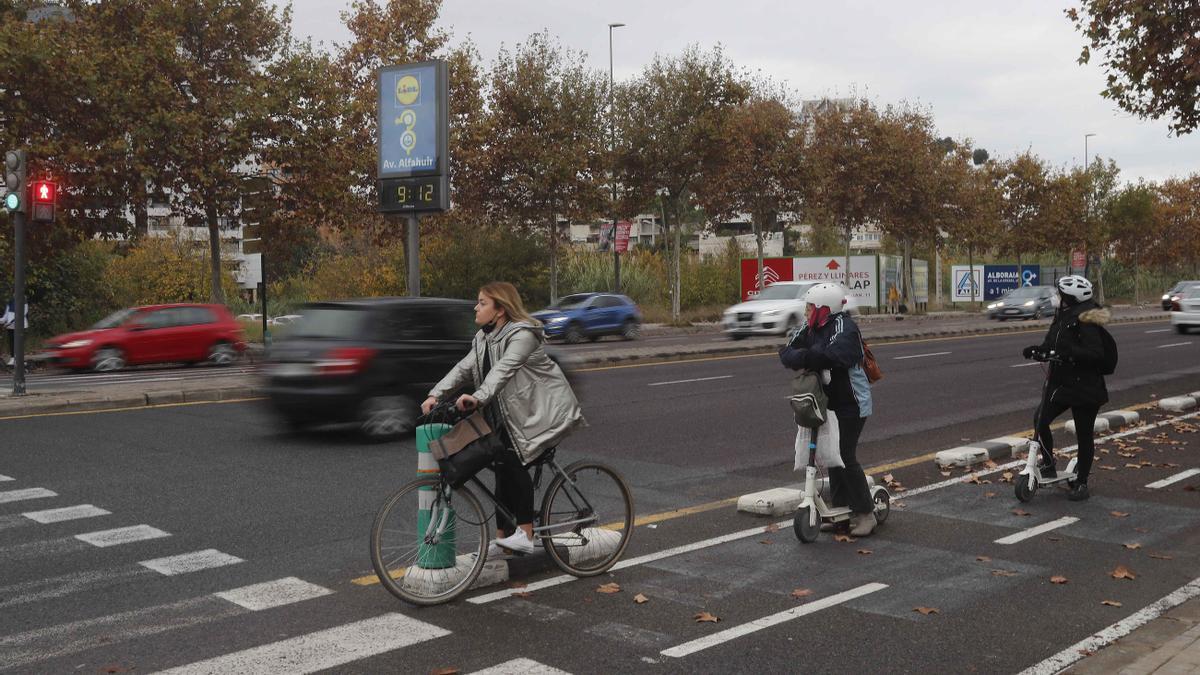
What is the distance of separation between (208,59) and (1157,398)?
94.8 feet

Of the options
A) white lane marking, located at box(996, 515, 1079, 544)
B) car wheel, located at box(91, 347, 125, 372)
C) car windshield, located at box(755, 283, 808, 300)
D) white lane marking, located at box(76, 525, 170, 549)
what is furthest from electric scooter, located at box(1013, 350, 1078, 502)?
car windshield, located at box(755, 283, 808, 300)

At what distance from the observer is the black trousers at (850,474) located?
721 centimetres

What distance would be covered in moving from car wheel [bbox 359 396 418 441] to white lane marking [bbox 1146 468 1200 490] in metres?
7.05

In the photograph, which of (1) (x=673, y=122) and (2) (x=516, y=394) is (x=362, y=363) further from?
(1) (x=673, y=122)

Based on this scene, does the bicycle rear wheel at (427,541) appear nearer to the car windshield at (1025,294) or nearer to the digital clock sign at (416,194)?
the digital clock sign at (416,194)

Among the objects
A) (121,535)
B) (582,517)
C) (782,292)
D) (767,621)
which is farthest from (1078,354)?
(782,292)

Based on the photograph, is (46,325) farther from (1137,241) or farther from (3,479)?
(1137,241)

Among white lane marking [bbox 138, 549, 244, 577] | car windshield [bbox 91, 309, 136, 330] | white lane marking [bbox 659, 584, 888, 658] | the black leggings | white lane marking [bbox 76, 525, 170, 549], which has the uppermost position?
car windshield [bbox 91, 309, 136, 330]

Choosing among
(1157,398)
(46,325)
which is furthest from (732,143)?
(1157,398)

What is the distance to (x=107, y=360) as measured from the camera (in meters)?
25.0

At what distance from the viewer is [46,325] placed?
36.3m

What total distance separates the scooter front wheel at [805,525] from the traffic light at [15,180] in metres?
12.4

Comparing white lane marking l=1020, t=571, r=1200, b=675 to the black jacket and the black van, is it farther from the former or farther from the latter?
the black van

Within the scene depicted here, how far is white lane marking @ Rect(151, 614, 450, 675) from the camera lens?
189 inches
